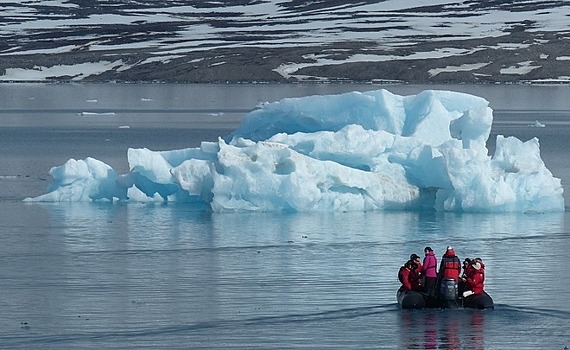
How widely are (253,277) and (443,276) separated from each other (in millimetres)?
2110

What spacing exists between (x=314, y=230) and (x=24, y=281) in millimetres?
3987

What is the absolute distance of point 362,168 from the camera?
16.4m

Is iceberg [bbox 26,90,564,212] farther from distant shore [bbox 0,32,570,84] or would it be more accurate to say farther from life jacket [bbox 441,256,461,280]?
distant shore [bbox 0,32,570,84]

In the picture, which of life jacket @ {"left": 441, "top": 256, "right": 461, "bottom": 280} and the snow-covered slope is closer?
life jacket @ {"left": 441, "top": 256, "right": 461, "bottom": 280}

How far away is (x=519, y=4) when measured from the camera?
76812 mm

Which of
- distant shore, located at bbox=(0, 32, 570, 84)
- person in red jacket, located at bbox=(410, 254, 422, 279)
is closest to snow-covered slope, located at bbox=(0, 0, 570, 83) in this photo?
distant shore, located at bbox=(0, 32, 570, 84)

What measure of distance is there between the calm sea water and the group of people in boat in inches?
7.4

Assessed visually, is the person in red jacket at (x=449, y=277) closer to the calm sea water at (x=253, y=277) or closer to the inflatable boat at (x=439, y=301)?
the inflatable boat at (x=439, y=301)

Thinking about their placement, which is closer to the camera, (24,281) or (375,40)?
(24,281)

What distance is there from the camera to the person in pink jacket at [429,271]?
10.5 m

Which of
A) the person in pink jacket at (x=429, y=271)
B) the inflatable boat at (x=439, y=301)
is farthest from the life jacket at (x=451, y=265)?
the inflatable boat at (x=439, y=301)

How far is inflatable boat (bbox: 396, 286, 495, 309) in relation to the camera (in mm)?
10438

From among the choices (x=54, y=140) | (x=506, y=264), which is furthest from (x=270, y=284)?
(x=54, y=140)

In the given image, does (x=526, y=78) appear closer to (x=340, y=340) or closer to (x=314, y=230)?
(x=314, y=230)
